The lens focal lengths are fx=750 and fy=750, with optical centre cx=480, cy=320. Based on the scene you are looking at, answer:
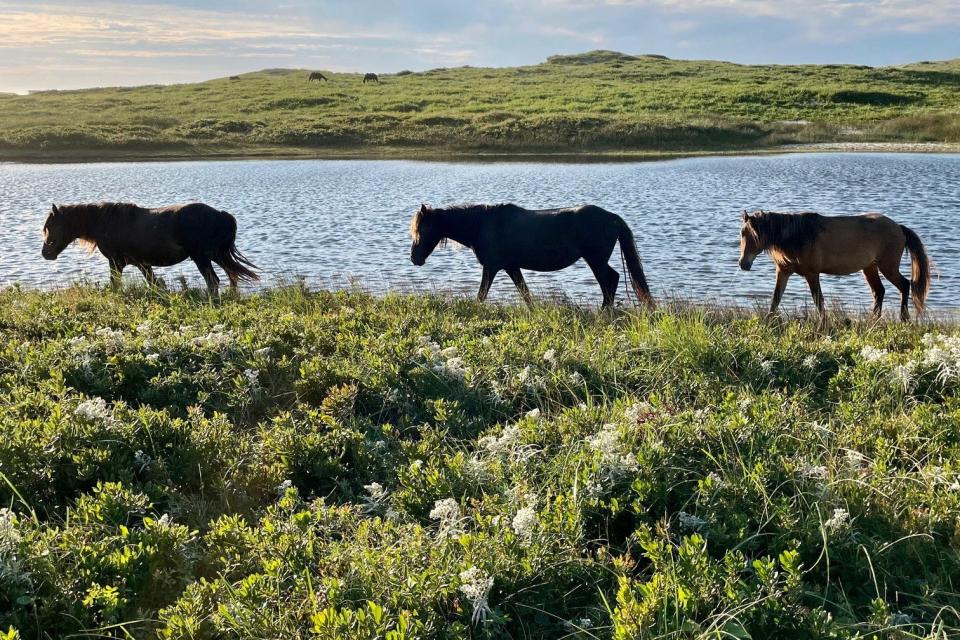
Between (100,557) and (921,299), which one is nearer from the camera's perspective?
(100,557)

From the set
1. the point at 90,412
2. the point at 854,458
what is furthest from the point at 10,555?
the point at 854,458

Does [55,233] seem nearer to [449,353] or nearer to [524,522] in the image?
[449,353]

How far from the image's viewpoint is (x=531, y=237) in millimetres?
10898

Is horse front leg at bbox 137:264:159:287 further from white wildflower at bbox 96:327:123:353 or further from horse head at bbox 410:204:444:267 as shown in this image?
white wildflower at bbox 96:327:123:353

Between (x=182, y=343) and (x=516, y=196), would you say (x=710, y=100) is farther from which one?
(x=182, y=343)

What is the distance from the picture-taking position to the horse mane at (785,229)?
9.88m

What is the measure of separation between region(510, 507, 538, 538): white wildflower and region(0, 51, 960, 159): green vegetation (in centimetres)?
3783

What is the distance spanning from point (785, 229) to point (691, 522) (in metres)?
7.19

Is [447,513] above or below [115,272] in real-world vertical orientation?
above

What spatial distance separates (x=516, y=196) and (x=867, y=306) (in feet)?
42.7

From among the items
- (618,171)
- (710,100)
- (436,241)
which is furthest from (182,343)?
(710,100)

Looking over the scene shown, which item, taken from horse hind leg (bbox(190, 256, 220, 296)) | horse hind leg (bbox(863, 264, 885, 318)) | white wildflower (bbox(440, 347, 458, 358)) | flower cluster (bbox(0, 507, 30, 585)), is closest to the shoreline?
horse hind leg (bbox(863, 264, 885, 318))

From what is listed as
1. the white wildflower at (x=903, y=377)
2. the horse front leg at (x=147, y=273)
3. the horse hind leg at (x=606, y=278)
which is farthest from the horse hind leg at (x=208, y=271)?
the white wildflower at (x=903, y=377)

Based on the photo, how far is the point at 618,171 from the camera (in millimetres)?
29641
